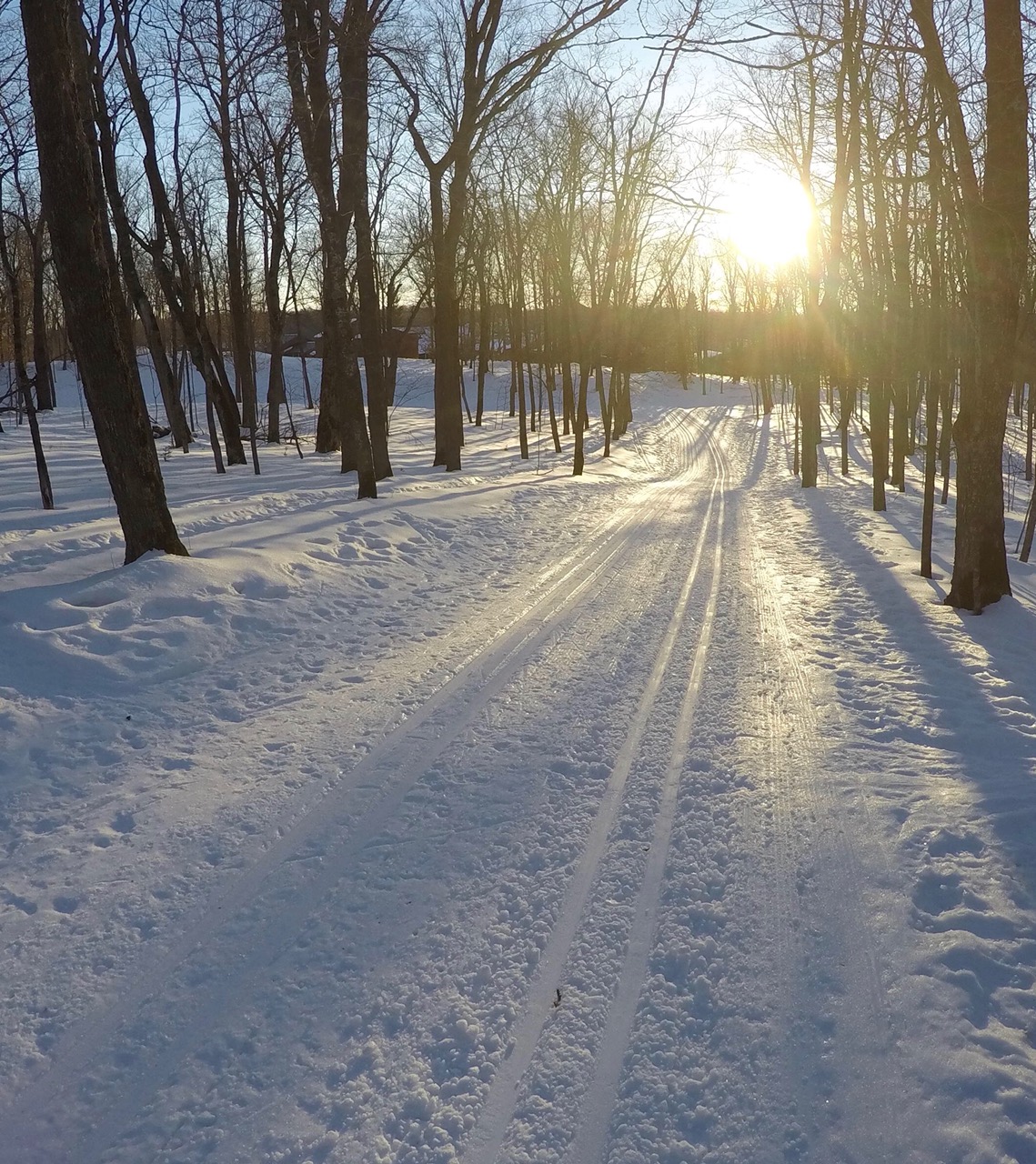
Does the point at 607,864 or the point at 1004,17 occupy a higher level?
the point at 1004,17

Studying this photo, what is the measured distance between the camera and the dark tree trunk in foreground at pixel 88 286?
281 inches

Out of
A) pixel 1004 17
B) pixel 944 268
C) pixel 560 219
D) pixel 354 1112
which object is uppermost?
pixel 560 219

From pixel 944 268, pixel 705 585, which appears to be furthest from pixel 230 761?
pixel 944 268

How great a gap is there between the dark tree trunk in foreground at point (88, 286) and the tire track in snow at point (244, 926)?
12.3 ft

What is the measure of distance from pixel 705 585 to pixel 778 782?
4.92m

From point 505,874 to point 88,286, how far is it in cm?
650

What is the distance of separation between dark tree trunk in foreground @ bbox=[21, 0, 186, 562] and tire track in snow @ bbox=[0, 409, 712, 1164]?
374 centimetres

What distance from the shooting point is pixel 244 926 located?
3.57 m

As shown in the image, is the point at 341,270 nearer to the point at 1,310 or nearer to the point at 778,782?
the point at 778,782

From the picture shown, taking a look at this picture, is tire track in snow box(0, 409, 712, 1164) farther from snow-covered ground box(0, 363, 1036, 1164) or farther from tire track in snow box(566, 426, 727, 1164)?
tire track in snow box(566, 426, 727, 1164)

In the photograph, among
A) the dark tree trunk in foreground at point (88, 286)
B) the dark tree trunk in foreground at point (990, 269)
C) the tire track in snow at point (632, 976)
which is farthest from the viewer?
the dark tree trunk in foreground at point (990, 269)

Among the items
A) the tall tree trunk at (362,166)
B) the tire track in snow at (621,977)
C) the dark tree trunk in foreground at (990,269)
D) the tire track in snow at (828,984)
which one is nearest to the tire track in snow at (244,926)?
the tire track in snow at (621,977)

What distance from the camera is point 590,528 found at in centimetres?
1373

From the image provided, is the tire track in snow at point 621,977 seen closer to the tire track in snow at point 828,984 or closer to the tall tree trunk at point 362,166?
the tire track in snow at point 828,984
